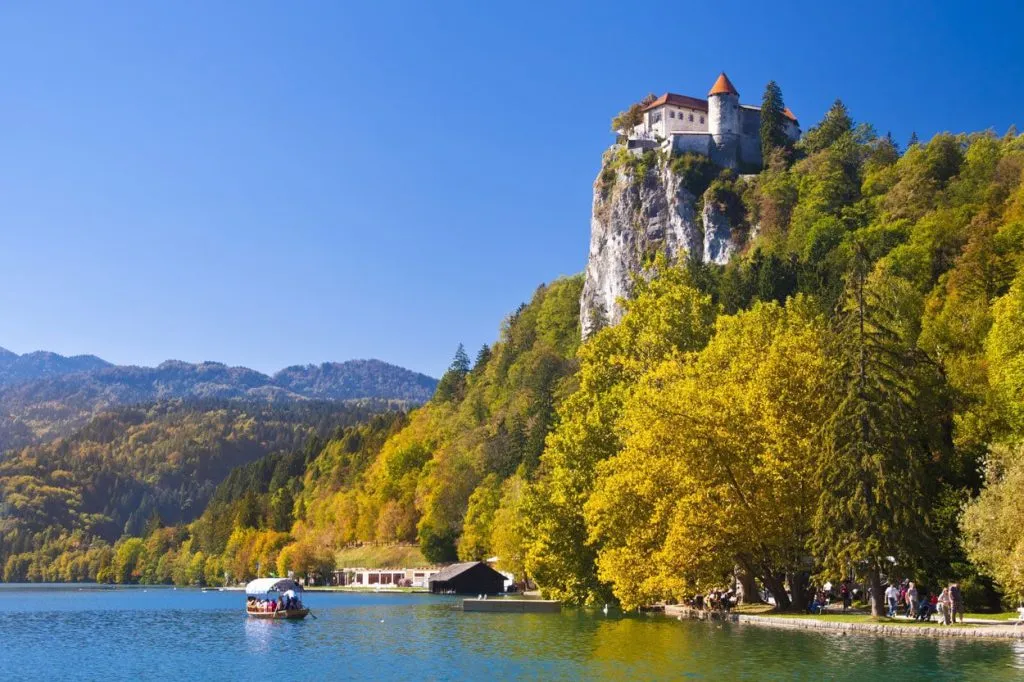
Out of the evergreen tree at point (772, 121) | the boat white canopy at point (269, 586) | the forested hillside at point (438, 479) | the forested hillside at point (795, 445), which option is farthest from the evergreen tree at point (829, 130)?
the boat white canopy at point (269, 586)

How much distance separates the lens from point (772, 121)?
456 feet

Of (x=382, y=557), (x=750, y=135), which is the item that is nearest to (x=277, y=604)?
(x=382, y=557)

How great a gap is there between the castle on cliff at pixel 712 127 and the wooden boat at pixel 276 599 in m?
84.3

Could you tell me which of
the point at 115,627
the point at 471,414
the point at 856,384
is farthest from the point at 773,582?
the point at 471,414

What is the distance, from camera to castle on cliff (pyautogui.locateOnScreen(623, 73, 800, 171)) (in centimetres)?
14000

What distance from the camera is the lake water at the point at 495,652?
31172mm

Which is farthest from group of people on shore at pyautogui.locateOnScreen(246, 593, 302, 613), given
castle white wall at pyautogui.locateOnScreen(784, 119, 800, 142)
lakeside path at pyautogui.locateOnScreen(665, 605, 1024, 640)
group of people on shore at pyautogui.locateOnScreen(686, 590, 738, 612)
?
castle white wall at pyautogui.locateOnScreen(784, 119, 800, 142)

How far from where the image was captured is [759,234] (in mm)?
122312

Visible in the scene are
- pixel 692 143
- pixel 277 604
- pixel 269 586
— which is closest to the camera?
pixel 277 604

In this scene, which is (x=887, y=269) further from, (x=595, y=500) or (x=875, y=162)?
(x=875, y=162)

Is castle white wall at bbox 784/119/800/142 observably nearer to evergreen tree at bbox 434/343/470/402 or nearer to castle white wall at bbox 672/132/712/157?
castle white wall at bbox 672/132/712/157

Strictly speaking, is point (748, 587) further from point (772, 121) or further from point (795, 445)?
point (772, 121)

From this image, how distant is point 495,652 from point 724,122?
113376 mm

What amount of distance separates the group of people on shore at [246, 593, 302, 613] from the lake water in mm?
4338
